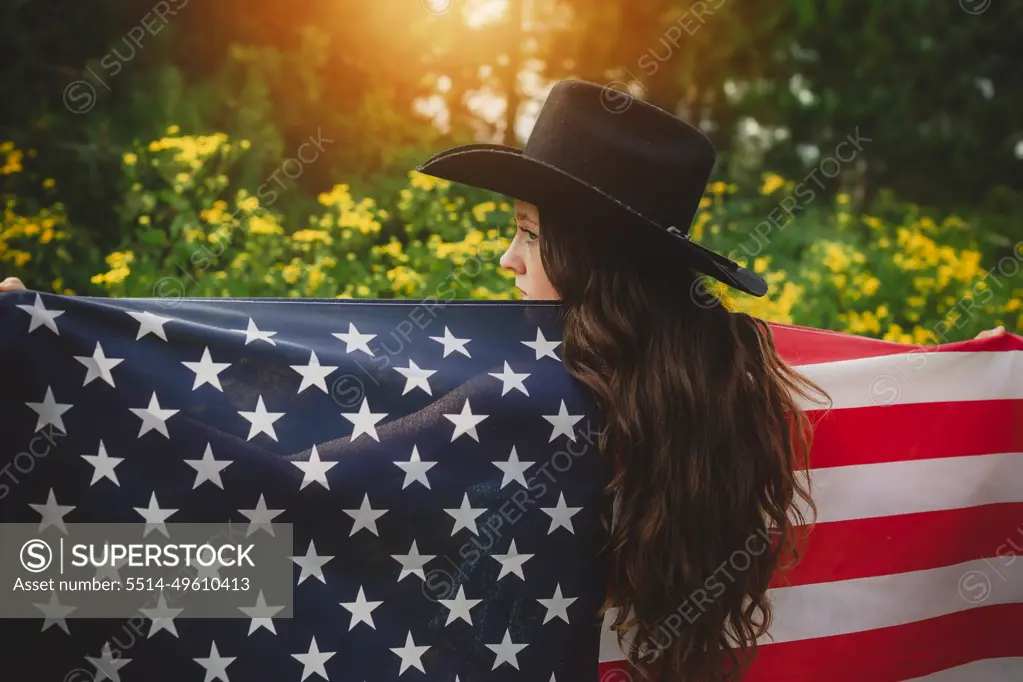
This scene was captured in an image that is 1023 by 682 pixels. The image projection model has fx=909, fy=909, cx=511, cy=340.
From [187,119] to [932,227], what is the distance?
5764 millimetres

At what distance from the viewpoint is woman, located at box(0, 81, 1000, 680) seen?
7.04ft

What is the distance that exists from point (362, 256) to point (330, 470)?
9.29ft

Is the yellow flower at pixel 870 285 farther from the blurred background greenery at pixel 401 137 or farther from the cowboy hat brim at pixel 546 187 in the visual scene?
the cowboy hat brim at pixel 546 187

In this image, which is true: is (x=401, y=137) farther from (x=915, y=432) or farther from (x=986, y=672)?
(x=986, y=672)

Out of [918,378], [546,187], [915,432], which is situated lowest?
[915,432]

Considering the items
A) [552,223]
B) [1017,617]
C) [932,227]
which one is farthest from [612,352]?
[932,227]

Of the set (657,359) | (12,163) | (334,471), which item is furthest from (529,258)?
(12,163)

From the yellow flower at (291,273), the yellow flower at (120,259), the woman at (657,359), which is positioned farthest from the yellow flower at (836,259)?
the yellow flower at (120,259)

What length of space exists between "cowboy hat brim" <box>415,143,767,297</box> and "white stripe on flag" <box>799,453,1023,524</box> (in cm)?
76

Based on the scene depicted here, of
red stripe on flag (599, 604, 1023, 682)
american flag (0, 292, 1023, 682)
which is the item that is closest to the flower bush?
american flag (0, 292, 1023, 682)

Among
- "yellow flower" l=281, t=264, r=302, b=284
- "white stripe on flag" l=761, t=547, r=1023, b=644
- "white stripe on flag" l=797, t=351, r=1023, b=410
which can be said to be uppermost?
"yellow flower" l=281, t=264, r=302, b=284

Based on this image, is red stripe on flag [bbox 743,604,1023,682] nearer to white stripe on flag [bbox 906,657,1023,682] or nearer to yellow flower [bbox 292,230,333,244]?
white stripe on flag [bbox 906,657,1023,682]

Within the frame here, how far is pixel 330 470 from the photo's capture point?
6.86 ft

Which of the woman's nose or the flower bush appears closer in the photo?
the woman's nose
